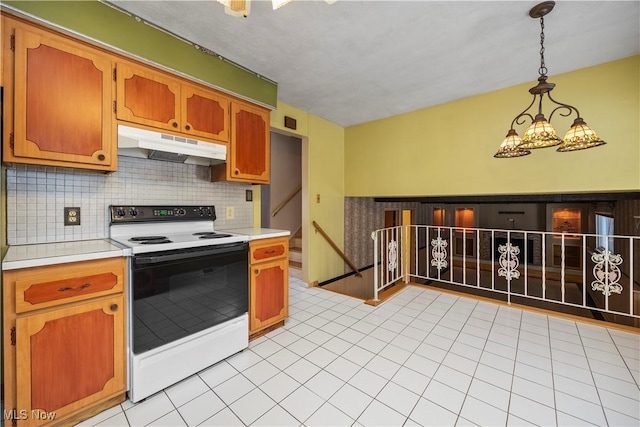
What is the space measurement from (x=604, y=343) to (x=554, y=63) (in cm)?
261

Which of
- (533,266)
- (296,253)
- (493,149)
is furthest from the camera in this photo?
(533,266)

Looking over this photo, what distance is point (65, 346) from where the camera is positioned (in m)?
1.35

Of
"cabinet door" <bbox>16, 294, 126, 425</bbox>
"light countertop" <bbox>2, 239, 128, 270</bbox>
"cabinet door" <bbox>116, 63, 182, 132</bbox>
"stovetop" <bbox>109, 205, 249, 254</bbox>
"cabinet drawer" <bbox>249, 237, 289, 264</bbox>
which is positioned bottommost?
"cabinet door" <bbox>16, 294, 126, 425</bbox>

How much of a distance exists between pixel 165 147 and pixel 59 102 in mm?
592

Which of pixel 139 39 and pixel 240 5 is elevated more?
pixel 139 39

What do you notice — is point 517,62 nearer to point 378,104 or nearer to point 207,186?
point 378,104

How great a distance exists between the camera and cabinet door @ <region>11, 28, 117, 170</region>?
4.64 feet

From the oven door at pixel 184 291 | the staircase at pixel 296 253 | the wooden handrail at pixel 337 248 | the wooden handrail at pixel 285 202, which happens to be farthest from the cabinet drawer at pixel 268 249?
the wooden handrail at pixel 285 202

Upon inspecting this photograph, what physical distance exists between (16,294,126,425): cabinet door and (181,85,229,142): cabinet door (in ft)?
4.62

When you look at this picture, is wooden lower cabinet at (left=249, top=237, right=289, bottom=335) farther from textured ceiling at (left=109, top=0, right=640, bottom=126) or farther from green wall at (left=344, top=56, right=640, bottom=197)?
green wall at (left=344, top=56, right=640, bottom=197)

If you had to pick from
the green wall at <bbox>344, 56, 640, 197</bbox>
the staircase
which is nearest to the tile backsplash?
the staircase

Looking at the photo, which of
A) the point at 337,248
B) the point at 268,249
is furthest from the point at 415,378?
the point at 337,248

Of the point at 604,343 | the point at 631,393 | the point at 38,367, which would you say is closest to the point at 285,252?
the point at 38,367

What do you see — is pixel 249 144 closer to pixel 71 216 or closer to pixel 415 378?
pixel 71 216
